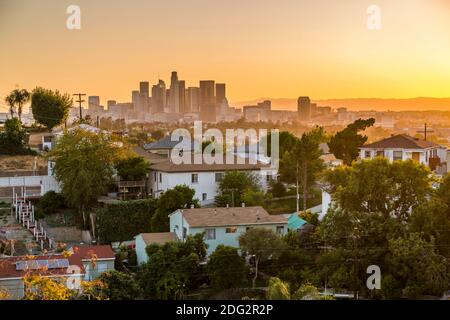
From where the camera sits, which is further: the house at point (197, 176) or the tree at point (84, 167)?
the house at point (197, 176)

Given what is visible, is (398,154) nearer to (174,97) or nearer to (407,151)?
(407,151)

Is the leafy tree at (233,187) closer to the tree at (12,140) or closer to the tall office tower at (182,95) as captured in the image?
the tree at (12,140)

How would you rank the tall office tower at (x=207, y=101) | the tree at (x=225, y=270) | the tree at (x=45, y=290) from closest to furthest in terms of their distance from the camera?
the tree at (x=45, y=290), the tree at (x=225, y=270), the tall office tower at (x=207, y=101)

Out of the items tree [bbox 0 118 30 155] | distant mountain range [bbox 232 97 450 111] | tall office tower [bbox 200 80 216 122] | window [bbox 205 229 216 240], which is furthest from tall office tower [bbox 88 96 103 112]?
window [bbox 205 229 216 240]

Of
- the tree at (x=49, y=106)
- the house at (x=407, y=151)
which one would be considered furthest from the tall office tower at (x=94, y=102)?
the house at (x=407, y=151)
